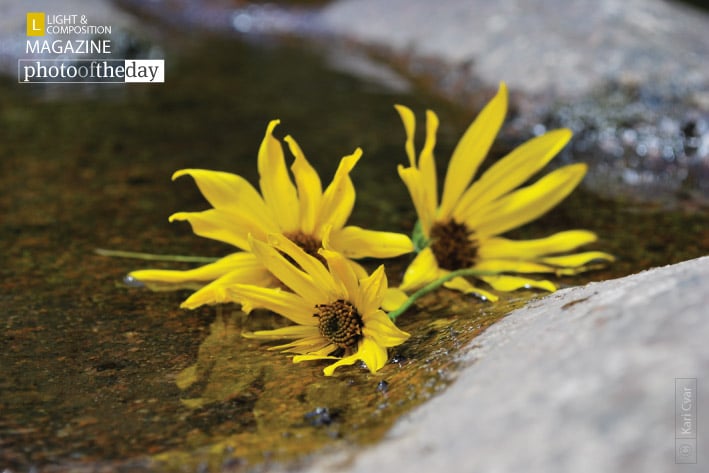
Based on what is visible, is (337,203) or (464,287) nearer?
(337,203)

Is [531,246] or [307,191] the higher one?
[307,191]

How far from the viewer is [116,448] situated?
3.13 ft

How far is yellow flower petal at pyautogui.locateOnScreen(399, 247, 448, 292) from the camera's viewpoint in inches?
55.9

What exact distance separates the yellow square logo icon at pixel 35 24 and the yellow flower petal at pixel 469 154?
3.34 metres

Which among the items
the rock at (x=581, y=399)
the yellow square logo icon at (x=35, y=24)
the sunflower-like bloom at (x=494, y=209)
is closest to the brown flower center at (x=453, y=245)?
the sunflower-like bloom at (x=494, y=209)

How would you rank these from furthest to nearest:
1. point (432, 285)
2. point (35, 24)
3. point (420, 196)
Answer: point (35, 24), point (420, 196), point (432, 285)

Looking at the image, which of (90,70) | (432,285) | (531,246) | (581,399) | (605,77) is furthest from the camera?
(90,70)

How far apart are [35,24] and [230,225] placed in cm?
345

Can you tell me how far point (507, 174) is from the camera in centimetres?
158

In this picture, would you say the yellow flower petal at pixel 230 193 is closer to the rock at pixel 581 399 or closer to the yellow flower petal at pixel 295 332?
the yellow flower petal at pixel 295 332

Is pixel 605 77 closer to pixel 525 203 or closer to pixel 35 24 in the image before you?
pixel 525 203

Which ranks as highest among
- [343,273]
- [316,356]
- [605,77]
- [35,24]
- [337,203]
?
[35,24]

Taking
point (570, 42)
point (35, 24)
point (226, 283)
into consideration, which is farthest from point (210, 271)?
point (35, 24)

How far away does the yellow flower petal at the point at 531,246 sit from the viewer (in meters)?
1.56
